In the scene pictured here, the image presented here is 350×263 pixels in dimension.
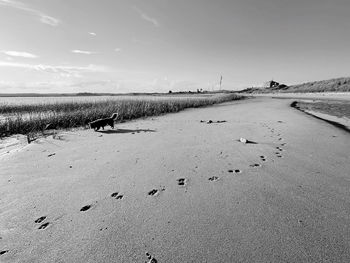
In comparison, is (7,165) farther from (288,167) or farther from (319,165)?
(319,165)

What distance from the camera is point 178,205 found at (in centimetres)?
262

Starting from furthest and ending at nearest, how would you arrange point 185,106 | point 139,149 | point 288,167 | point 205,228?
point 185,106
point 139,149
point 288,167
point 205,228

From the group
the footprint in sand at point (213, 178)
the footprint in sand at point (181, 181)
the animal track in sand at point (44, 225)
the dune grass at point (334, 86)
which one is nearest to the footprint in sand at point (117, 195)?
the animal track in sand at point (44, 225)

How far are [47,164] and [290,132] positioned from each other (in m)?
8.00

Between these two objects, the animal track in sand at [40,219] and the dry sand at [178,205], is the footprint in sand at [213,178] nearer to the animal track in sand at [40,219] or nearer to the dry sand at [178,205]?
the dry sand at [178,205]

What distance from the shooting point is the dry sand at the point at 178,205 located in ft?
6.12

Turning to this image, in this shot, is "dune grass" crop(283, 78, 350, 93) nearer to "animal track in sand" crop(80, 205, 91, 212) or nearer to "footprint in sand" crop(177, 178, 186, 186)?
"footprint in sand" crop(177, 178, 186, 186)

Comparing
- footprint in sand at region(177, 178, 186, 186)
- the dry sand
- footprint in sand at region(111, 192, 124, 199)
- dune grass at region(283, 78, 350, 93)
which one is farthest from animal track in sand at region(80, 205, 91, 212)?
dune grass at region(283, 78, 350, 93)

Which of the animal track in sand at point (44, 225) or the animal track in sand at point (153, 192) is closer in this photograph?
the animal track in sand at point (44, 225)

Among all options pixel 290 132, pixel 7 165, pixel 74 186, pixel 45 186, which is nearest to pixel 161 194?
pixel 74 186

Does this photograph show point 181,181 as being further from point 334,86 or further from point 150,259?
point 334,86

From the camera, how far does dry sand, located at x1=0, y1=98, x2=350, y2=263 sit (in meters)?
1.87

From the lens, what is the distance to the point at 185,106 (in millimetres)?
22234

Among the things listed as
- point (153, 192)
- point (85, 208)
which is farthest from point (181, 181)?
point (85, 208)
